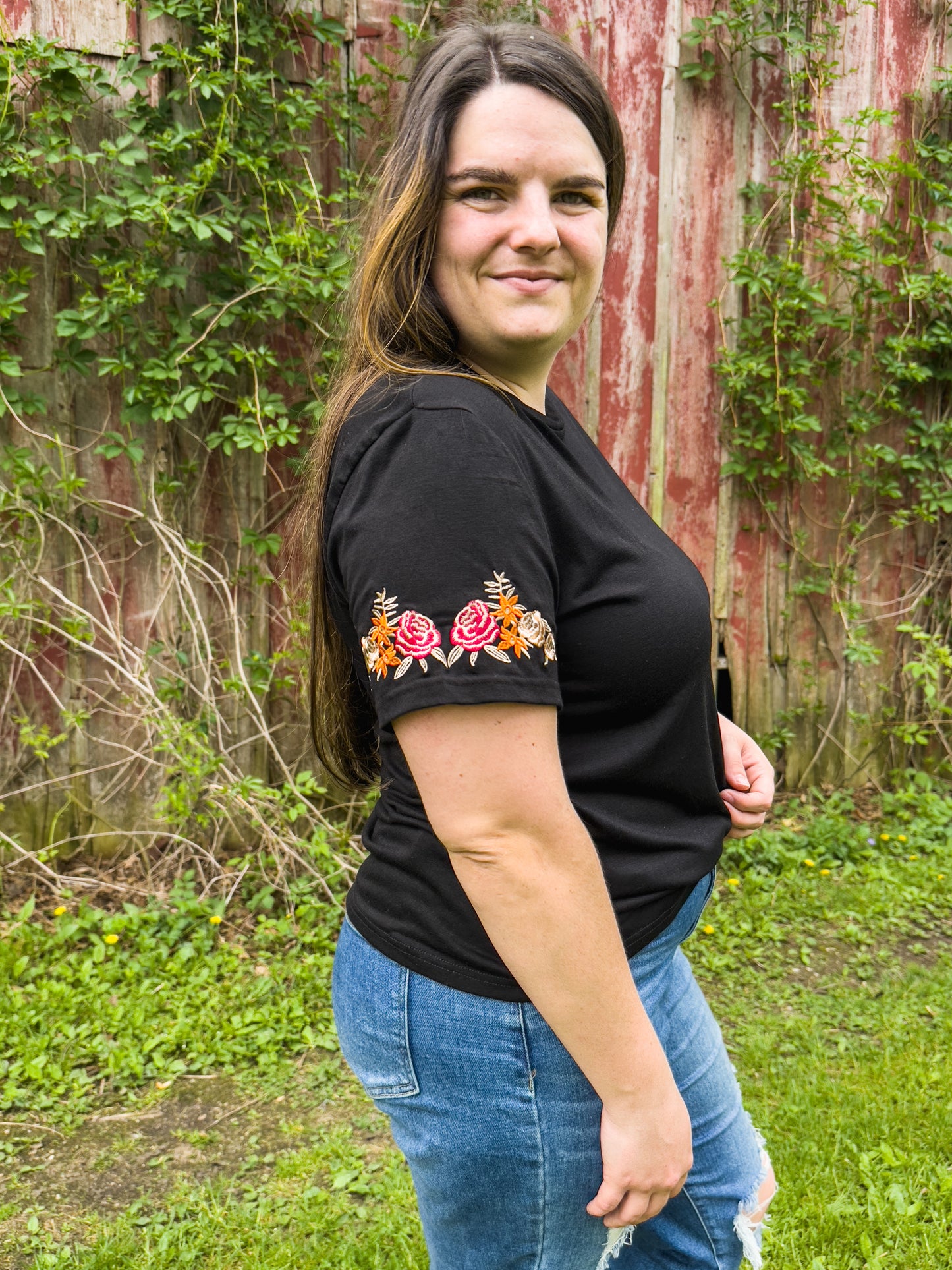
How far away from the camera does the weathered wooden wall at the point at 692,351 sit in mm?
3674

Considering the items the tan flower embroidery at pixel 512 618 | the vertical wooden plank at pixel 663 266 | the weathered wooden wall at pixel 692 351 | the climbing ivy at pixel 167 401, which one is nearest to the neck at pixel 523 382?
the tan flower embroidery at pixel 512 618

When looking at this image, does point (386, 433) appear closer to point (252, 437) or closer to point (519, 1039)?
point (519, 1039)

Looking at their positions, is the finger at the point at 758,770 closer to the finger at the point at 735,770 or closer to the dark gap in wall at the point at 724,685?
the finger at the point at 735,770

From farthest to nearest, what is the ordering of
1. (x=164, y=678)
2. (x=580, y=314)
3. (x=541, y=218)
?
(x=164, y=678), (x=580, y=314), (x=541, y=218)

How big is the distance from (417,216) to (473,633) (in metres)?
0.56

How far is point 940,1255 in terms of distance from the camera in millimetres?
2164

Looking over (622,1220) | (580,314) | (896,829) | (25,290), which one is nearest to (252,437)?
(25,290)

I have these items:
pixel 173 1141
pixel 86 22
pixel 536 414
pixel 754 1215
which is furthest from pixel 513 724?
pixel 86 22

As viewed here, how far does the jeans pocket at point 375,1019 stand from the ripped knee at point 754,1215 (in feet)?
1.77

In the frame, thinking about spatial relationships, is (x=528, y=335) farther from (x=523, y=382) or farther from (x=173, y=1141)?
(x=173, y=1141)

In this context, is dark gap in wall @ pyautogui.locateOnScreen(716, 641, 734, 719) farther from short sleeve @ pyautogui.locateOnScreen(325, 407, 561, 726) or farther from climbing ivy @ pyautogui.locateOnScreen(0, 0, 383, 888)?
short sleeve @ pyautogui.locateOnScreen(325, 407, 561, 726)

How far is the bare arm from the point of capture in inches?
38.8

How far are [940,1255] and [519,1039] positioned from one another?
1647mm

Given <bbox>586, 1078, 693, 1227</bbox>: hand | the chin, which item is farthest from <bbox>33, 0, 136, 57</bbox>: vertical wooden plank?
<bbox>586, 1078, 693, 1227</bbox>: hand
